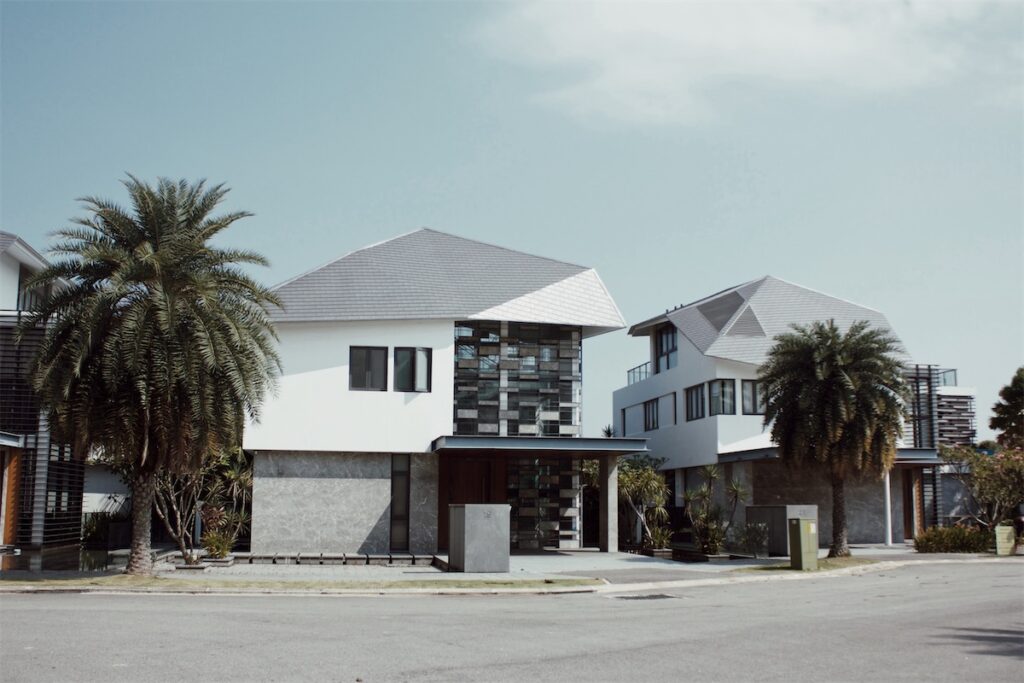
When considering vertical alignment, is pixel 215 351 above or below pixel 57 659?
above

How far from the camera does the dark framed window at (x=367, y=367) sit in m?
31.7

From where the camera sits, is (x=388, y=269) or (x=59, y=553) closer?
(x=59, y=553)

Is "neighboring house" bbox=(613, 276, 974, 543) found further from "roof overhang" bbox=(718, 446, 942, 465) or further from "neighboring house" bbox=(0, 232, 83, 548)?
"neighboring house" bbox=(0, 232, 83, 548)

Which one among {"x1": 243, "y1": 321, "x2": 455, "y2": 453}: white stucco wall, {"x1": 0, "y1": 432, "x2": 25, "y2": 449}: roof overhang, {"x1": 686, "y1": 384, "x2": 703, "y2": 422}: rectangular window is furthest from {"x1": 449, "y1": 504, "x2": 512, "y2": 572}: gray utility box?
{"x1": 686, "y1": 384, "x2": 703, "y2": 422}: rectangular window

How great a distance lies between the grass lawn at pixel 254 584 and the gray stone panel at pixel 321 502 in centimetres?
911

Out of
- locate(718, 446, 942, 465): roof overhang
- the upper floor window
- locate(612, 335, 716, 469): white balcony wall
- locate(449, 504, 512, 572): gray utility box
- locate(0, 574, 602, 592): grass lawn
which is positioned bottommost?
locate(0, 574, 602, 592): grass lawn

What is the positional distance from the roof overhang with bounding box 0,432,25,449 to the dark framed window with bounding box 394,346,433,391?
36.2ft

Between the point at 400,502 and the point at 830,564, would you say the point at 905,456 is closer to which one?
the point at 830,564

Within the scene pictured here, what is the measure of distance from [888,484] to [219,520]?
22817 mm

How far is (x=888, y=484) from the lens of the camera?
119 ft

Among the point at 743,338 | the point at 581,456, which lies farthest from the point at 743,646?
the point at 743,338

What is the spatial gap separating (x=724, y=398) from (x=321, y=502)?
15.8 metres

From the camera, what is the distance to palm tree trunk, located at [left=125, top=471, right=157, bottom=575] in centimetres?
2194

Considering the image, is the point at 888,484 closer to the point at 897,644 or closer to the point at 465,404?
the point at 465,404
